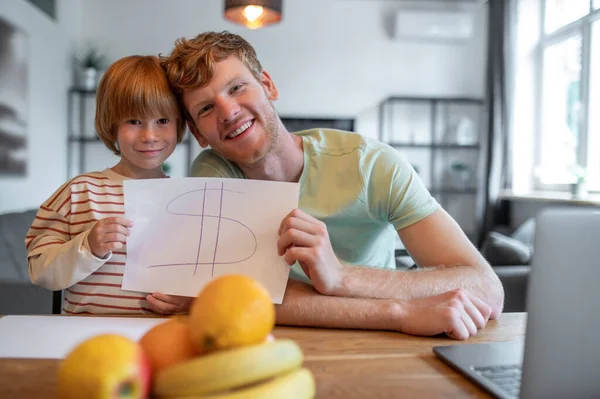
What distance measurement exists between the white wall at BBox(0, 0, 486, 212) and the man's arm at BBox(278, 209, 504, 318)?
4237 millimetres

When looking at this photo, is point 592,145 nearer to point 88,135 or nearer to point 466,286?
point 466,286

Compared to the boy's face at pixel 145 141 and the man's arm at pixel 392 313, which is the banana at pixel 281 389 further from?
the boy's face at pixel 145 141

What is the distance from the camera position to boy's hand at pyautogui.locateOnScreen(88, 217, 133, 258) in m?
0.92

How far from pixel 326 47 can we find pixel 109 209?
4570 millimetres

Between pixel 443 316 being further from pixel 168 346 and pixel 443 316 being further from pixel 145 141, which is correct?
pixel 145 141

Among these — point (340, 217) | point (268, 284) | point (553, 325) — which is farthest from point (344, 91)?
point (553, 325)

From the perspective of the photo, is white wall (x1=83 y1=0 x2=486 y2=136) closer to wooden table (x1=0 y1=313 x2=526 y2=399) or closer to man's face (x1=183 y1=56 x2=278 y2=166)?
man's face (x1=183 y1=56 x2=278 y2=166)

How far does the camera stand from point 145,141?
45.6 inches

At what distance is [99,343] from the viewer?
384mm

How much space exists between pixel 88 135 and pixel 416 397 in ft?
16.7

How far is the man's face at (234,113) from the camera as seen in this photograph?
121 cm

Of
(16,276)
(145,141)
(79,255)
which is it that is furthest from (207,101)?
(16,276)

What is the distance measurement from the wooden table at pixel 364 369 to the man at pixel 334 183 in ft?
0.30

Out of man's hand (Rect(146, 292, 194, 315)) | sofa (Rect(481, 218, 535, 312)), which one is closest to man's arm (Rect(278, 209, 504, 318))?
man's hand (Rect(146, 292, 194, 315))
